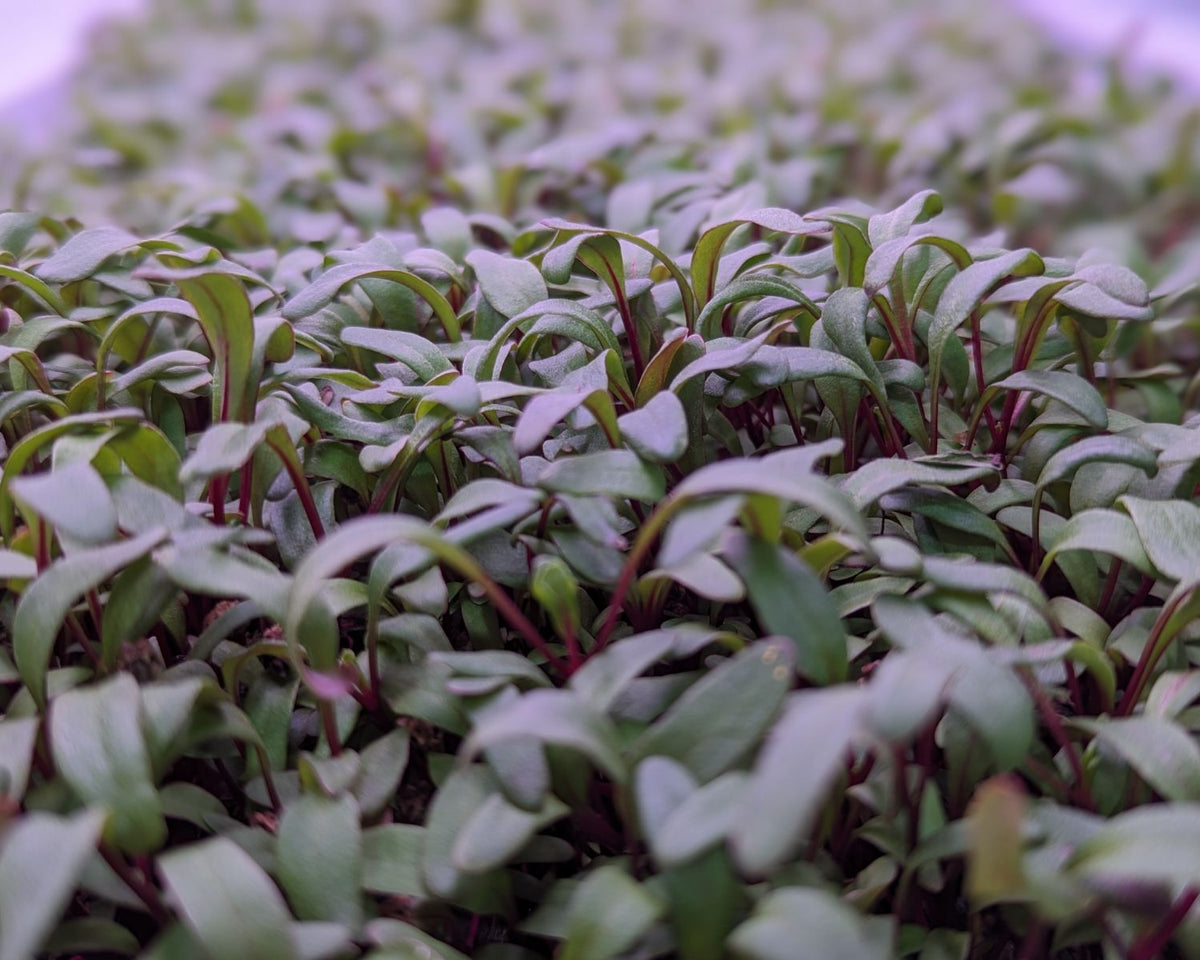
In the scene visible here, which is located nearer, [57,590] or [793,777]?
[793,777]

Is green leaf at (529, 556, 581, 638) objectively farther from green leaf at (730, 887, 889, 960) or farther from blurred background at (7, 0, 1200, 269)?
blurred background at (7, 0, 1200, 269)

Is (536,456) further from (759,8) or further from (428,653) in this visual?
(759,8)

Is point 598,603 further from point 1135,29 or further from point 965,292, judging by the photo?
point 1135,29

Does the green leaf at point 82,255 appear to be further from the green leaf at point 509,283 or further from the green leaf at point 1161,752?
the green leaf at point 1161,752

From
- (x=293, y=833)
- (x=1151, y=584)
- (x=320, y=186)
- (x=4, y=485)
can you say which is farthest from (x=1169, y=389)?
(x=320, y=186)


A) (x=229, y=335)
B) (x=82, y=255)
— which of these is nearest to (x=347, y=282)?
(x=229, y=335)

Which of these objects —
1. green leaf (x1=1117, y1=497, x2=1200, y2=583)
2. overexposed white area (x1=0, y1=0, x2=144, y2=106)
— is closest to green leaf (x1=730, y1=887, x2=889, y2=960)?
green leaf (x1=1117, y1=497, x2=1200, y2=583)

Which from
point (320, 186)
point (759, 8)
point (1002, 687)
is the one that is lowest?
point (1002, 687)
